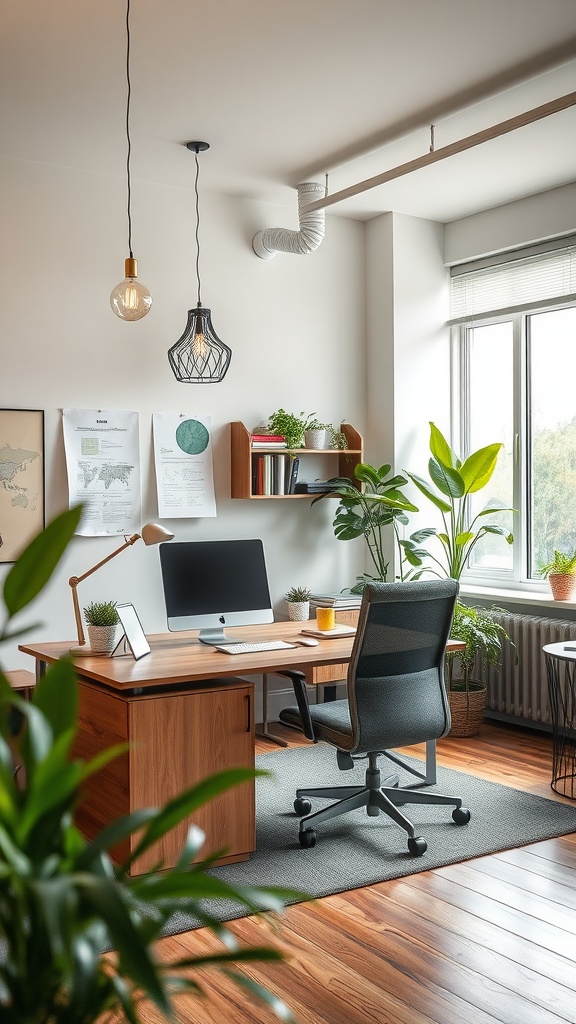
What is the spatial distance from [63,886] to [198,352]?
416 centimetres

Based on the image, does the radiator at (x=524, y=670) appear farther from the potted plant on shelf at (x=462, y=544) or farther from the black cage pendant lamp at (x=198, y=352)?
the black cage pendant lamp at (x=198, y=352)

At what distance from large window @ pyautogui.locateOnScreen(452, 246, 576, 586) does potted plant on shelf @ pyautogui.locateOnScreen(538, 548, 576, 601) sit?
192 mm

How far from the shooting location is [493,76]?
148 inches

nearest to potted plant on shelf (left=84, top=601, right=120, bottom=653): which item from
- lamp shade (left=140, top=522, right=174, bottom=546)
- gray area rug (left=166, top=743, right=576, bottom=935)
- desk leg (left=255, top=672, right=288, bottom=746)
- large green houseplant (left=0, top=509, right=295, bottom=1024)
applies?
lamp shade (left=140, top=522, right=174, bottom=546)

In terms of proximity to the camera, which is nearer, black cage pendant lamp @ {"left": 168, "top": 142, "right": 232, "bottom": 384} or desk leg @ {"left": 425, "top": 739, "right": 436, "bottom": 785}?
desk leg @ {"left": 425, "top": 739, "right": 436, "bottom": 785}

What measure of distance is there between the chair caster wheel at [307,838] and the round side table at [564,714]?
1.25 m

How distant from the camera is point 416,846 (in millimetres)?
3393

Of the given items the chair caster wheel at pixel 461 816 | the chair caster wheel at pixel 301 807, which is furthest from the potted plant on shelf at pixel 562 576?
the chair caster wheel at pixel 301 807

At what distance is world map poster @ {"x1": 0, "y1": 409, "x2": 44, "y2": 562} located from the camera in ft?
15.0

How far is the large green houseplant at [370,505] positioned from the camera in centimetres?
540

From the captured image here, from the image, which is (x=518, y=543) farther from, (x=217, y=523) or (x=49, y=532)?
(x=49, y=532)

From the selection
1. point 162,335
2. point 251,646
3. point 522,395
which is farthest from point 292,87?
point 522,395

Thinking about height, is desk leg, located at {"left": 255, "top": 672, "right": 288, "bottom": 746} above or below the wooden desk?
below

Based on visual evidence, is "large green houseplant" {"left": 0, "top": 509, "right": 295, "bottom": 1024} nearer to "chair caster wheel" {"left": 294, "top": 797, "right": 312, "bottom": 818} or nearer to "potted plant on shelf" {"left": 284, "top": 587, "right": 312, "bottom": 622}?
"chair caster wheel" {"left": 294, "top": 797, "right": 312, "bottom": 818}
